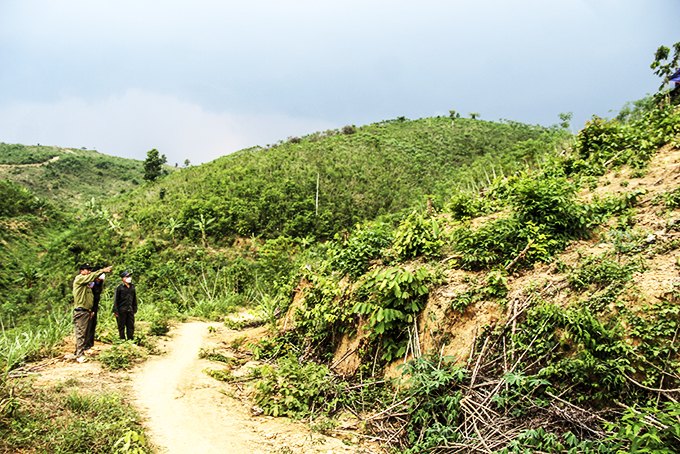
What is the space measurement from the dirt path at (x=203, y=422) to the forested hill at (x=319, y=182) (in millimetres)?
20456

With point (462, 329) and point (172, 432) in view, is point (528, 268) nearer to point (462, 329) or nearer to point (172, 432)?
point (462, 329)

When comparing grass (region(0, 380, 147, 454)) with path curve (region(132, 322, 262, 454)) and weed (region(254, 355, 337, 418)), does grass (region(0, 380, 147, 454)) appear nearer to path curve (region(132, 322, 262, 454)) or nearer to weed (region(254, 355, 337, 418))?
path curve (region(132, 322, 262, 454))

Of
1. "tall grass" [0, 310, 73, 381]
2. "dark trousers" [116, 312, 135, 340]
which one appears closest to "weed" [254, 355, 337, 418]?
"tall grass" [0, 310, 73, 381]

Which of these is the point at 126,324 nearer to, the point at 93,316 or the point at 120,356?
the point at 93,316

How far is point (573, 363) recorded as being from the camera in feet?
10.4

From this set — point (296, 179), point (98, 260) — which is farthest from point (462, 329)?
point (296, 179)

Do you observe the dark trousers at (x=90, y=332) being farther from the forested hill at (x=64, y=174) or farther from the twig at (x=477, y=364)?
the forested hill at (x=64, y=174)

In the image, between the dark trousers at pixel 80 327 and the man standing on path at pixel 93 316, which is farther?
the man standing on path at pixel 93 316

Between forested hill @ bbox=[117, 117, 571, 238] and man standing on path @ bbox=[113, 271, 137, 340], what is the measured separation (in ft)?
65.2

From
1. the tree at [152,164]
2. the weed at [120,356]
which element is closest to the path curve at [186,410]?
the weed at [120,356]

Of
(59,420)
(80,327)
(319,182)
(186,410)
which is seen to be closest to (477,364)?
(186,410)

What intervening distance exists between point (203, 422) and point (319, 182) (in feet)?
105

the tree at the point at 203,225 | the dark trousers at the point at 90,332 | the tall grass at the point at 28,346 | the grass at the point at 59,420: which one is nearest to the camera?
the grass at the point at 59,420

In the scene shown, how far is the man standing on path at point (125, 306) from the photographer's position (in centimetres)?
639
